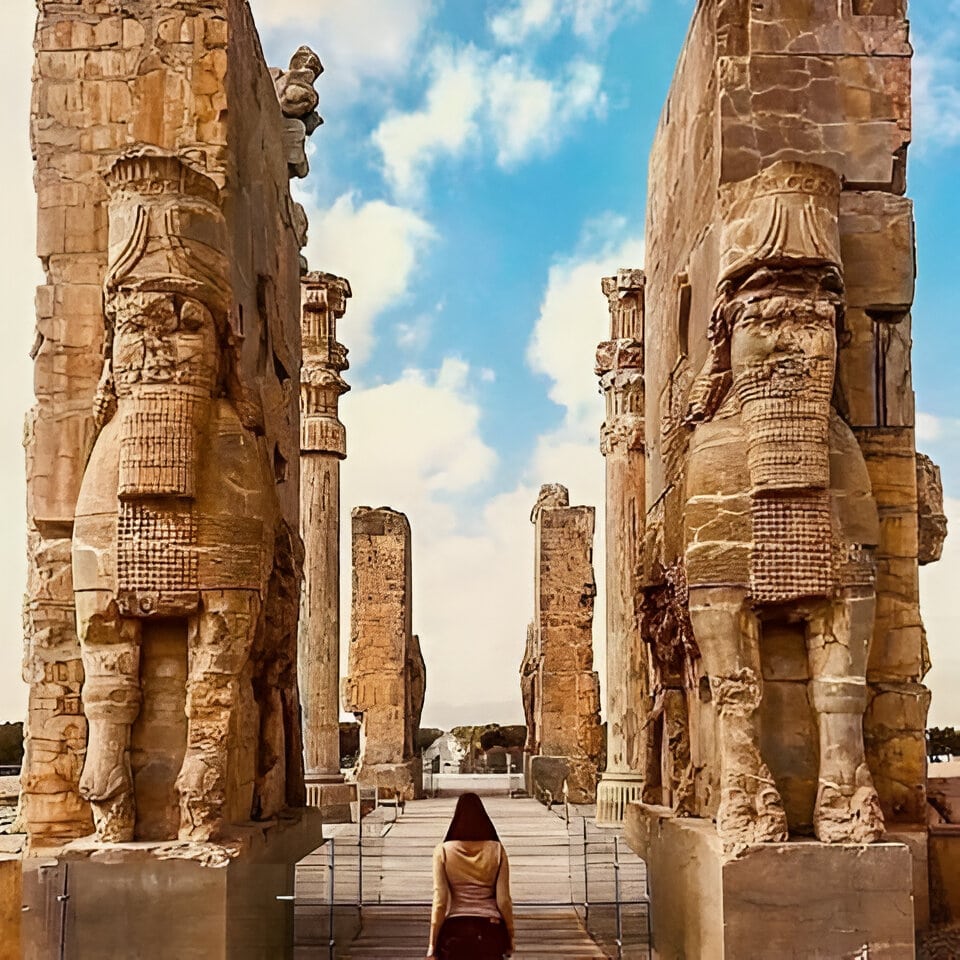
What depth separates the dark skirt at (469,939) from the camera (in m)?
5.67

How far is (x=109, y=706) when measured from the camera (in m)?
6.06

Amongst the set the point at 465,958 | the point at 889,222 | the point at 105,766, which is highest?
the point at 889,222

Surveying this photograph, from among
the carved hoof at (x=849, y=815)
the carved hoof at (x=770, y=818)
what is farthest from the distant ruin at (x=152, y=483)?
the carved hoof at (x=849, y=815)

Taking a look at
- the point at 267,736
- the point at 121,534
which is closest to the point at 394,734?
the point at 267,736

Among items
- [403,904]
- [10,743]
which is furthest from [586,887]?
[10,743]

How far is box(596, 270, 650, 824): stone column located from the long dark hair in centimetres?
756

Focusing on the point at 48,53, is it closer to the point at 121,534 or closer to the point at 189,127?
the point at 189,127

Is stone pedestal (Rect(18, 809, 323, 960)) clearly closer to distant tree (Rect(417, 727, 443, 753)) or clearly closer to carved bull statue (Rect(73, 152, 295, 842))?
carved bull statue (Rect(73, 152, 295, 842))

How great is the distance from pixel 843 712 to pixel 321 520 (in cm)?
930

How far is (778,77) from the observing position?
6887 mm

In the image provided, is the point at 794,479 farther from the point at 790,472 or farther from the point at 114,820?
the point at 114,820

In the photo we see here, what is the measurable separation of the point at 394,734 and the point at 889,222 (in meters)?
12.0

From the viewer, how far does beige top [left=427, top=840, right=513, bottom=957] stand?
575 centimetres

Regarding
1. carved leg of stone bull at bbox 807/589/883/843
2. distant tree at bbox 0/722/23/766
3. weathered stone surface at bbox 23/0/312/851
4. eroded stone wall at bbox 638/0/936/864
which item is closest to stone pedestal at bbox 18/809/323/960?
weathered stone surface at bbox 23/0/312/851
